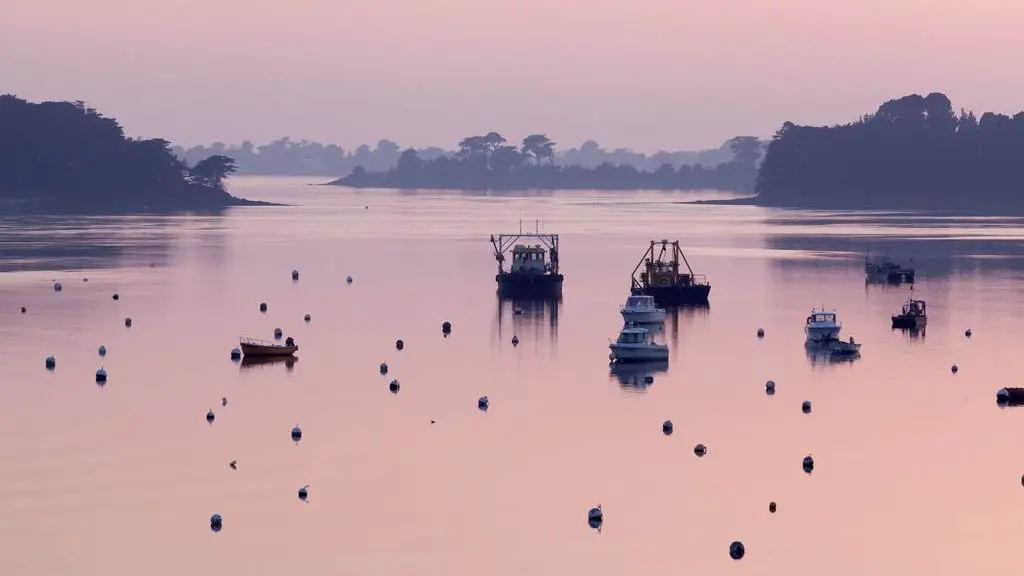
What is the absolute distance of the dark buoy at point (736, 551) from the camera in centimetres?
4444

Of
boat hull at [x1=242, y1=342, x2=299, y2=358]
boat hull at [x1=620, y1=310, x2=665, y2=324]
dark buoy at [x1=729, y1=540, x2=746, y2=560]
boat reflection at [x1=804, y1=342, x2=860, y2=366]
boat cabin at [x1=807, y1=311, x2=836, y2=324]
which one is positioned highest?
boat cabin at [x1=807, y1=311, x2=836, y2=324]

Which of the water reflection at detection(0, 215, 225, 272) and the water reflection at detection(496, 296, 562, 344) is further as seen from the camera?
the water reflection at detection(0, 215, 225, 272)

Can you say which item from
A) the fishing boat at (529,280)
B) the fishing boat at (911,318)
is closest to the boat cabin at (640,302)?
the fishing boat at (911,318)

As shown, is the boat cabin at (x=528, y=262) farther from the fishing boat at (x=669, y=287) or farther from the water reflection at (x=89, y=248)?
the water reflection at (x=89, y=248)

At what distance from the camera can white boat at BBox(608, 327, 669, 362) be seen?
78.5m

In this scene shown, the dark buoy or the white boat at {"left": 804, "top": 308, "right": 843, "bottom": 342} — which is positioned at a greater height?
the white boat at {"left": 804, "top": 308, "right": 843, "bottom": 342}

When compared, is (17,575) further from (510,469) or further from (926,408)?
(926,408)

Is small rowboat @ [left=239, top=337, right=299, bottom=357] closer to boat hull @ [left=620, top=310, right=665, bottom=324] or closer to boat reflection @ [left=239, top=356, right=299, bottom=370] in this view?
boat reflection @ [left=239, top=356, right=299, bottom=370]

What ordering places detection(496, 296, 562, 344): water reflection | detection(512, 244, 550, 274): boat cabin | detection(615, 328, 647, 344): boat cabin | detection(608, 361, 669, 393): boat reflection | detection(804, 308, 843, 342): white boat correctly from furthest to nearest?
1. detection(512, 244, 550, 274): boat cabin
2. detection(496, 296, 562, 344): water reflection
3. detection(804, 308, 843, 342): white boat
4. detection(615, 328, 647, 344): boat cabin
5. detection(608, 361, 669, 393): boat reflection

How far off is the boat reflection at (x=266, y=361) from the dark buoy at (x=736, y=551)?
118ft

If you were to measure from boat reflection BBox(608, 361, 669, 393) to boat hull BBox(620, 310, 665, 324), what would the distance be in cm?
1134

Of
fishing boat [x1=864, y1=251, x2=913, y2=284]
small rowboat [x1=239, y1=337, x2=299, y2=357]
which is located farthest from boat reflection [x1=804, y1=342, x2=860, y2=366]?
fishing boat [x1=864, y1=251, x2=913, y2=284]

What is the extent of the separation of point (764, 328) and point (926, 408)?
96.5 ft

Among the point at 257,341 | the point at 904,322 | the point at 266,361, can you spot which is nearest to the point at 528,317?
the point at 257,341
